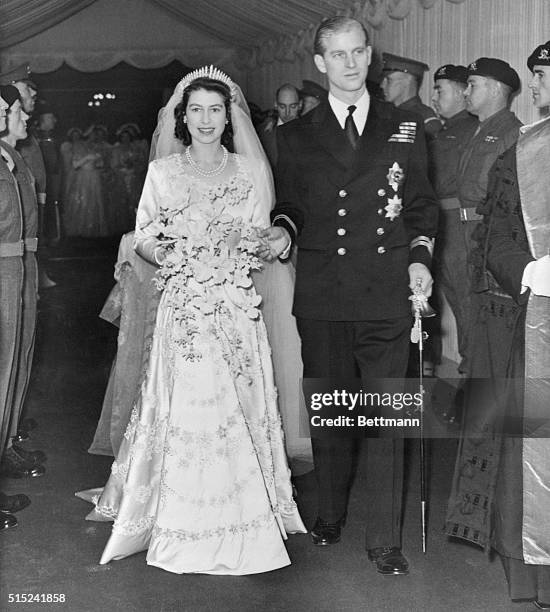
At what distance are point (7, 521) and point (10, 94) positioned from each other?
1.28m

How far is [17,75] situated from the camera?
10.2 feet

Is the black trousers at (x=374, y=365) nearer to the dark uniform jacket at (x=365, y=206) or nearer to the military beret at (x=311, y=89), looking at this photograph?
the dark uniform jacket at (x=365, y=206)

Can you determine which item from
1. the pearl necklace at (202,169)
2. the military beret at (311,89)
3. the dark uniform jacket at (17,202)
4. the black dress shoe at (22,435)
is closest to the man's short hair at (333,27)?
the pearl necklace at (202,169)

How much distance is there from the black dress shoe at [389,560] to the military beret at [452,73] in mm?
2154

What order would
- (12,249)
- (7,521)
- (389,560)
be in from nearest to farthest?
(389,560) → (7,521) → (12,249)

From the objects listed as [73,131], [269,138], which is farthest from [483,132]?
[73,131]

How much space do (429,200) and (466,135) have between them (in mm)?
1709

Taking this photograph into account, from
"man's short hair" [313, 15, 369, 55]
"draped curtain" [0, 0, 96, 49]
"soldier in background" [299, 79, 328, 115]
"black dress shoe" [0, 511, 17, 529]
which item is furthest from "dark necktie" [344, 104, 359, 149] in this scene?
"black dress shoe" [0, 511, 17, 529]

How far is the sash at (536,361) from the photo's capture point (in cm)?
241

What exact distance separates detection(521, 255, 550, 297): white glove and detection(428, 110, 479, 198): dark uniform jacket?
195cm

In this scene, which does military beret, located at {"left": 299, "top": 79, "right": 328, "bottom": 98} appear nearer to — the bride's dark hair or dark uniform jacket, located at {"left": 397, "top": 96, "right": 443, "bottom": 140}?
the bride's dark hair

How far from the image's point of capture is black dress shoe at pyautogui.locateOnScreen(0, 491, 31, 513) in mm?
2961

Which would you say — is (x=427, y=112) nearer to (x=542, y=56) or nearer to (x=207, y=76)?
(x=542, y=56)

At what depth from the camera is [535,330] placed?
7.94 feet
